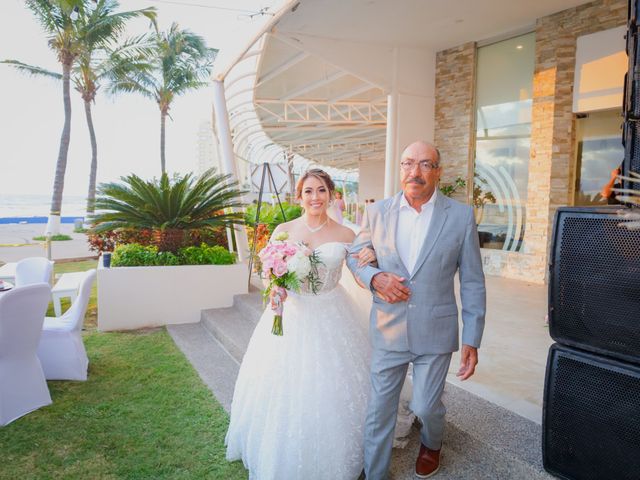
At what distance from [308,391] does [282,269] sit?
2.48ft

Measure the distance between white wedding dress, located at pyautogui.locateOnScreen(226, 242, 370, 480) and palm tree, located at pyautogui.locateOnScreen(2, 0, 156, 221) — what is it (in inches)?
526

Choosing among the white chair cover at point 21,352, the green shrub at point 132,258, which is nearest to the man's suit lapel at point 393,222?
the white chair cover at point 21,352

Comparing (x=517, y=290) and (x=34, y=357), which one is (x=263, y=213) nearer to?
(x=517, y=290)

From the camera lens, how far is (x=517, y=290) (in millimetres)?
8219

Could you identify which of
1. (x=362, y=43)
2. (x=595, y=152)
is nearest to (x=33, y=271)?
(x=362, y=43)

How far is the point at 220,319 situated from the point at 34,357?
A: 2714 mm

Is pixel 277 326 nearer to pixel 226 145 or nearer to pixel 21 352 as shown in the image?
pixel 21 352

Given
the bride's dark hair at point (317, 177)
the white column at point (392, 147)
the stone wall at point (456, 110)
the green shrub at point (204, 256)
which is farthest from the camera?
the white column at point (392, 147)

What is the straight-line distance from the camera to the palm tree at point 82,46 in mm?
15938

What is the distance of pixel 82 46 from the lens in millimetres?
17266

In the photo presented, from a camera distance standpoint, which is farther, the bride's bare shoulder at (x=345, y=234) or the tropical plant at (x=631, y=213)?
the bride's bare shoulder at (x=345, y=234)

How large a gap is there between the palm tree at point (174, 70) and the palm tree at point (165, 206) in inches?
793

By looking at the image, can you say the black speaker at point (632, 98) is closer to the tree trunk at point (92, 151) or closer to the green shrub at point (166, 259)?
the green shrub at point (166, 259)

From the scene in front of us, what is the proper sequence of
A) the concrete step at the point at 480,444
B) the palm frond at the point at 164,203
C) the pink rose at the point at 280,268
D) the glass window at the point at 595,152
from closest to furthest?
1. the concrete step at the point at 480,444
2. the pink rose at the point at 280,268
3. the palm frond at the point at 164,203
4. the glass window at the point at 595,152
